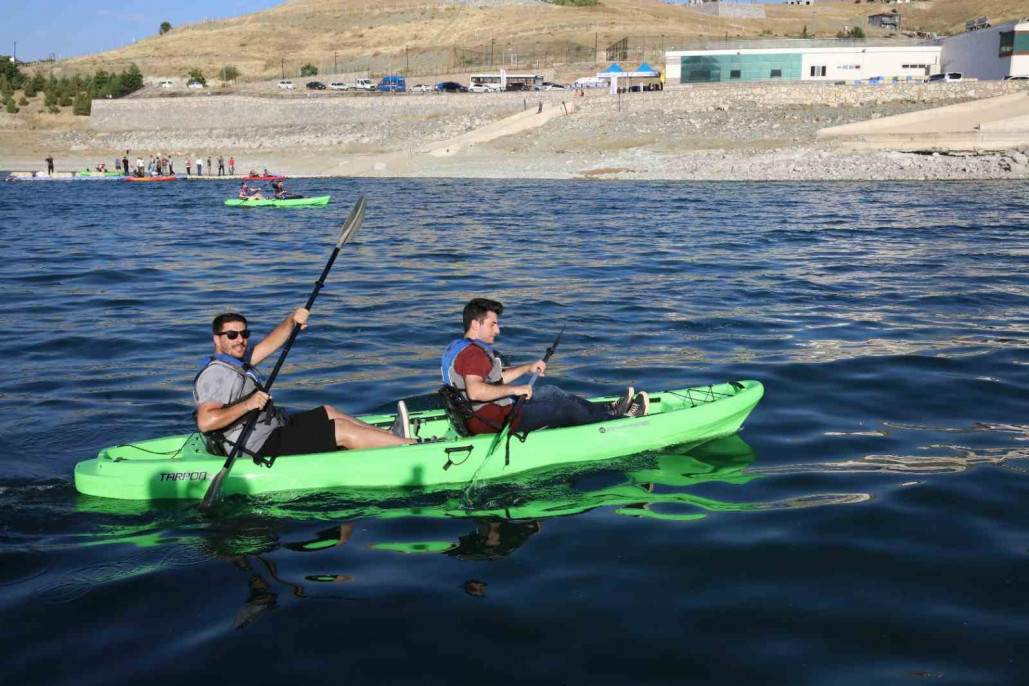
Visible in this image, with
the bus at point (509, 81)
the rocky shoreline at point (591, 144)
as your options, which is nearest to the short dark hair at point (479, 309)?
the rocky shoreline at point (591, 144)

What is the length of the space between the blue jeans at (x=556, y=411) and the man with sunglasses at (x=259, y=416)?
1.00 metres

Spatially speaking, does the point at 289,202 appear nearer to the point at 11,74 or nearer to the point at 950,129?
the point at 950,129

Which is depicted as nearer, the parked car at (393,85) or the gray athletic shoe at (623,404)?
the gray athletic shoe at (623,404)

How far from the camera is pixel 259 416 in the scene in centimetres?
727

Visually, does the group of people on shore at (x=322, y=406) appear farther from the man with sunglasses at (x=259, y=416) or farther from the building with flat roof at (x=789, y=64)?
the building with flat roof at (x=789, y=64)

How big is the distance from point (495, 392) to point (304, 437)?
1521mm

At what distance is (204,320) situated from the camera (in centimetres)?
1454

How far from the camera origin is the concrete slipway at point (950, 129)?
38.2 m

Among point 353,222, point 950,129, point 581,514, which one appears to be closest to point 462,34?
point 950,129

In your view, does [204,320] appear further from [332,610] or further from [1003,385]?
[1003,385]

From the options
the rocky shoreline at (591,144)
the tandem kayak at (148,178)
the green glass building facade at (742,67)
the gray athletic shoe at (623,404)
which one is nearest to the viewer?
the gray athletic shoe at (623,404)

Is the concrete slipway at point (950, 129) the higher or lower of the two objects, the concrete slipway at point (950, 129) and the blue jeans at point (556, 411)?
the higher

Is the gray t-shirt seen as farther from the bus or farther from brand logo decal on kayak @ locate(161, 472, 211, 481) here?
the bus

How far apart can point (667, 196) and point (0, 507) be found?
90.4ft
